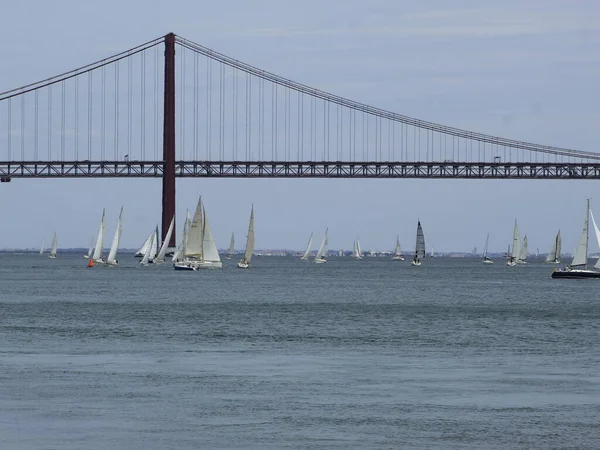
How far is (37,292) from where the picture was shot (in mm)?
61688

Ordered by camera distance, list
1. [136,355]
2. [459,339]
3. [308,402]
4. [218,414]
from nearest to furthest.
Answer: [218,414] → [308,402] → [136,355] → [459,339]

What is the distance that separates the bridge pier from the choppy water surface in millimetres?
52291

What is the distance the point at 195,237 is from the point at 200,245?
1.96m

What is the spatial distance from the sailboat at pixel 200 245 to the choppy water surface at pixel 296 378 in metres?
37.9

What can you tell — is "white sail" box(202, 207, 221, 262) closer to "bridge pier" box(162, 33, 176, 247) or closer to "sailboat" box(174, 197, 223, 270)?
"sailboat" box(174, 197, 223, 270)

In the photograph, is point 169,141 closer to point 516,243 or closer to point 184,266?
point 184,266

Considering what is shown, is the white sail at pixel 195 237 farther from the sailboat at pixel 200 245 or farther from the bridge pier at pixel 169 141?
the bridge pier at pixel 169 141

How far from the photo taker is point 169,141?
10106 cm

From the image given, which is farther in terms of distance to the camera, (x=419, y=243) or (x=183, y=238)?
(x=419, y=243)

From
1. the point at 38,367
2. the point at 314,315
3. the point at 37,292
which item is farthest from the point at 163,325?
the point at 37,292

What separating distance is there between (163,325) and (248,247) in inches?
2548

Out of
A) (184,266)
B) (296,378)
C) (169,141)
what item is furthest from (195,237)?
(296,378)

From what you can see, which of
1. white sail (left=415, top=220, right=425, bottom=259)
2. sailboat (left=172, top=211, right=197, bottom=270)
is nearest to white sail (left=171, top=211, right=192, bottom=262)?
sailboat (left=172, top=211, right=197, bottom=270)

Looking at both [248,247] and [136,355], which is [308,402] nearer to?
[136,355]
